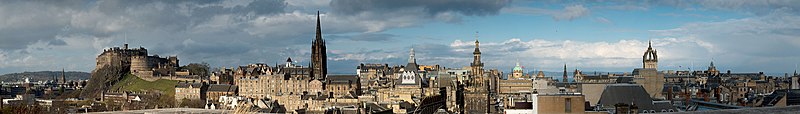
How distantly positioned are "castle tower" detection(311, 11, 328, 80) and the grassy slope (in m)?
21.7

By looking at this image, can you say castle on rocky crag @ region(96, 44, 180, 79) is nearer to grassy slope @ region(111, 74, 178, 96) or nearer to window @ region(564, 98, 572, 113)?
grassy slope @ region(111, 74, 178, 96)

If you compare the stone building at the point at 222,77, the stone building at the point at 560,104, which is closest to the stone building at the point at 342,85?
the stone building at the point at 222,77

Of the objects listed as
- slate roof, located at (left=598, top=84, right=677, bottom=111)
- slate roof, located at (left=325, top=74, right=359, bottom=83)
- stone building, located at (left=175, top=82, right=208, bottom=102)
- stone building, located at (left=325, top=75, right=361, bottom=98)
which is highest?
slate roof, located at (left=598, top=84, right=677, bottom=111)

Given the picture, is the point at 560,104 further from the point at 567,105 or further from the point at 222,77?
the point at 222,77

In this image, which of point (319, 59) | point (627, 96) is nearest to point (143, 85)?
point (319, 59)

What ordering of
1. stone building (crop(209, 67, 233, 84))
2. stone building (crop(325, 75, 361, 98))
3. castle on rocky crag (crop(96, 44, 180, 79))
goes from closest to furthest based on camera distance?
stone building (crop(325, 75, 361, 98))
stone building (crop(209, 67, 233, 84))
castle on rocky crag (crop(96, 44, 180, 79))

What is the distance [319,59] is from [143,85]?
112 feet

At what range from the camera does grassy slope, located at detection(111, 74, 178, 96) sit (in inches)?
4737

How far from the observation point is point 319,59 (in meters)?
107

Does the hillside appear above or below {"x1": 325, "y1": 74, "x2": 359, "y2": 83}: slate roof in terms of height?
below

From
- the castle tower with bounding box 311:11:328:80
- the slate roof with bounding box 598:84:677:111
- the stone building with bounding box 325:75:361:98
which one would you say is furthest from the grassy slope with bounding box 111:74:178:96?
the slate roof with bounding box 598:84:677:111

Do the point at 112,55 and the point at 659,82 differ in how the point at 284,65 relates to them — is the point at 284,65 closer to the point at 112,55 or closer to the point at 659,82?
the point at 112,55

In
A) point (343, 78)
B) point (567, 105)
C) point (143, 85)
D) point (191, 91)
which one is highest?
point (567, 105)

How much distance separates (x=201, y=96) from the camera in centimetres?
10875
